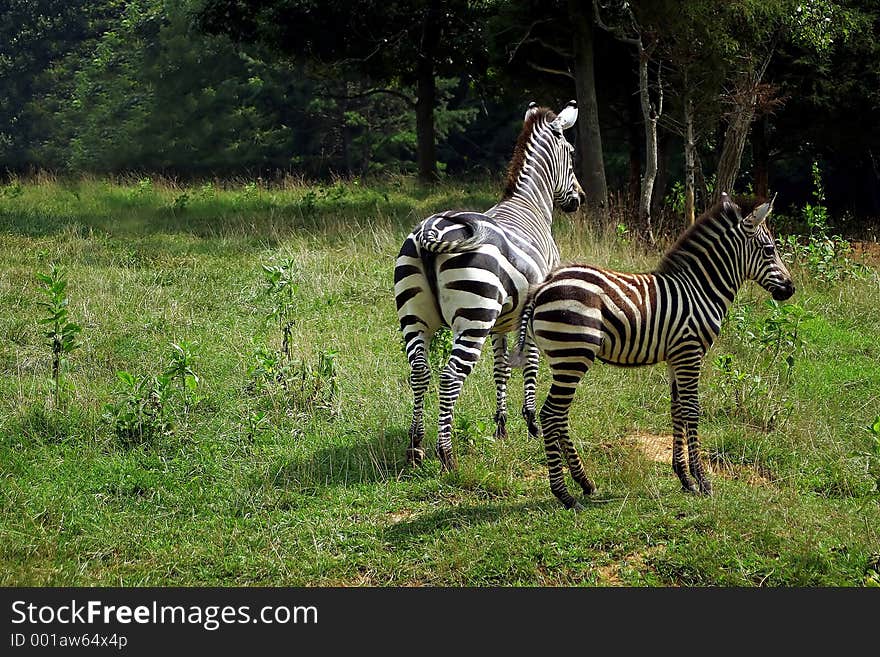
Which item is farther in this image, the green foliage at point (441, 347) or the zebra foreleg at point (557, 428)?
the green foliage at point (441, 347)

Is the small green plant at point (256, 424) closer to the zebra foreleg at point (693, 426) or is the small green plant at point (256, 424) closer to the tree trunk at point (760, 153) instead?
the zebra foreleg at point (693, 426)

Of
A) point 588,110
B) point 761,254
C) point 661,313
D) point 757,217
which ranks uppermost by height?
point 588,110

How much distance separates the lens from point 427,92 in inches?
1000

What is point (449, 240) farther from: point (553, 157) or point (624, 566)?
point (624, 566)

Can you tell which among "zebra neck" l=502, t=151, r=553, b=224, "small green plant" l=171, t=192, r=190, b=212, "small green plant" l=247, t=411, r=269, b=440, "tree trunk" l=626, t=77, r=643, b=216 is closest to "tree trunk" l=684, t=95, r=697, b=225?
"tree trunk" l=626, t=77, r=643, b=216

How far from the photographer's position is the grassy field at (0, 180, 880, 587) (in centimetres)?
623

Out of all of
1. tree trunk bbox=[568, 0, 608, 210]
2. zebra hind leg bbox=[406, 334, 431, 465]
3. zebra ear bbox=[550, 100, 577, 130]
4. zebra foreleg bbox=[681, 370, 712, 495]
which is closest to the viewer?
zebra foreleg bbox=[681, 370, 712, 495]

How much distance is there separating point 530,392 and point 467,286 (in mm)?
1470

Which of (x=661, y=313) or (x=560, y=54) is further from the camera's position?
(x=560, y=54)

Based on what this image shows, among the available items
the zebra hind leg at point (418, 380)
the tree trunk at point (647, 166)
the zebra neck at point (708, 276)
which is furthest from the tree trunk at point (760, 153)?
the zebra hind leg at point (418, 380)

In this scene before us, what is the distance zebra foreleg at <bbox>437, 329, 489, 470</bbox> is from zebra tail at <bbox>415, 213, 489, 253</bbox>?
65cm

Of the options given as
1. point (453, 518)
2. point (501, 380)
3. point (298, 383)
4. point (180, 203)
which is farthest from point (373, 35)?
point (453, 518)

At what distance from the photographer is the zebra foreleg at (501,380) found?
8547 mm

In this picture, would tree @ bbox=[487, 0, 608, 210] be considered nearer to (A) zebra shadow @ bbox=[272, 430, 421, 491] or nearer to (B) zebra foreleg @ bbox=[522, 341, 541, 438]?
(B) zebra foreleg @ bbox=[522, 341, 541, 438]
